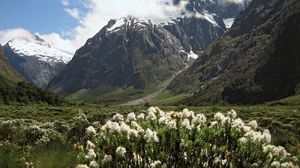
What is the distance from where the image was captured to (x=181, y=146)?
10500 mm

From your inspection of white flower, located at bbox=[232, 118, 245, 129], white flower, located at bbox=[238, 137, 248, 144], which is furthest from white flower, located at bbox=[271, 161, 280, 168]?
white flower, located at bbox=[232, 118, 245, 129]

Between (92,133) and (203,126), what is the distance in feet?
8.20

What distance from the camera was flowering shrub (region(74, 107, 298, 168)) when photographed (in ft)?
33.8

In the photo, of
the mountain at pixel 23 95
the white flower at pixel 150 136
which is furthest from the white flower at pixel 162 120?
the mountain at pixel 23 95

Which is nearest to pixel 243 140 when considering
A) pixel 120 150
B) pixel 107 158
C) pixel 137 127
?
pixel 137 127

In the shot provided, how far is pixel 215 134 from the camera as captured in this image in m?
10.5

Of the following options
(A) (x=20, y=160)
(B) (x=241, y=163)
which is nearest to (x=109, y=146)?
(B) (x=241, y=163)

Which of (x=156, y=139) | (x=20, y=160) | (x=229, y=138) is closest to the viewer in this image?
(x=156, y=139)

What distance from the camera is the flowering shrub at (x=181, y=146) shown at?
1029 centimetres

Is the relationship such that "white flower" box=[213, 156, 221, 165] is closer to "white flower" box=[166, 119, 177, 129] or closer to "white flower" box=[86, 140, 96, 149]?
"white flower" box=[166, 119, 177, 129]

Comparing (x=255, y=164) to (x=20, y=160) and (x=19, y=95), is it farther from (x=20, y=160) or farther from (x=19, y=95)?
(x=19, y=95)

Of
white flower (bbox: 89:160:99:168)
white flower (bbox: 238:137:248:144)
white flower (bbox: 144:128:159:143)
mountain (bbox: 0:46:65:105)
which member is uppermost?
mountain (bbox: 0:46:65:105)

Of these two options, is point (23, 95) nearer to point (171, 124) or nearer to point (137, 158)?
point (137, 158)

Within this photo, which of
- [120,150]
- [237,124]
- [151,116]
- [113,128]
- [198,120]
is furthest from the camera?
[151,116]
